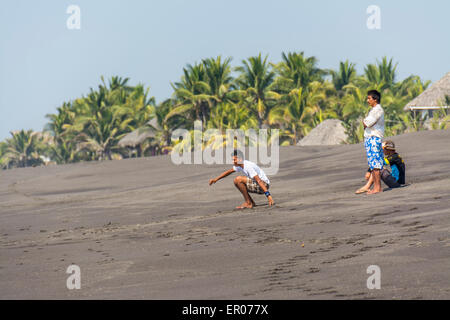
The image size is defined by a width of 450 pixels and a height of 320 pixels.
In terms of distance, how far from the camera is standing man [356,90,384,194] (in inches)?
411

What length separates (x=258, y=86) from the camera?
5053 centimetres

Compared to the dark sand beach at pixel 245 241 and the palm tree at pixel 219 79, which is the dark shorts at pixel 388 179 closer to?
the dark sand beach at pixel 245 241

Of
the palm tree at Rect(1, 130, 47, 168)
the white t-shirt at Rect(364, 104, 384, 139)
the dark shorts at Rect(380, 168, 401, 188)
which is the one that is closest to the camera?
the white t-shirt at Rect(364, 104, 384, 139)

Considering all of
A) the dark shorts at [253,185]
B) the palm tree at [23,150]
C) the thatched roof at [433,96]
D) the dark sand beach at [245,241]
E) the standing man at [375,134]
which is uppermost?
the thatched roof at [433,96]

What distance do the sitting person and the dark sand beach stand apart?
228 millimetres

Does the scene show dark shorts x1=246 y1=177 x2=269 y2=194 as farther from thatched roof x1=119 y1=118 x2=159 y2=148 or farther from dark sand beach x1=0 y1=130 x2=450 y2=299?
thatched roof x1=119 y1=118 x2=159 y2=148

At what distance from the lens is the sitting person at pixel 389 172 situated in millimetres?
11148

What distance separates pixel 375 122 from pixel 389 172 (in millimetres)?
977

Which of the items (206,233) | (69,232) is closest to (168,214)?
(69,232)

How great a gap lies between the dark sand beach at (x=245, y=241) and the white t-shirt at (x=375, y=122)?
871 millimetres

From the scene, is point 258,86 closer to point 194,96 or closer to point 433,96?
point 194,96

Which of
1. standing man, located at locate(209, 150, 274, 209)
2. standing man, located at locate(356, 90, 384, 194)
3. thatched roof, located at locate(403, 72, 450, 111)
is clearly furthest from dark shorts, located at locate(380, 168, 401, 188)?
thatched roof, located at locate(403, 72, 450, 111)

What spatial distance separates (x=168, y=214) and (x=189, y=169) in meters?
11.2

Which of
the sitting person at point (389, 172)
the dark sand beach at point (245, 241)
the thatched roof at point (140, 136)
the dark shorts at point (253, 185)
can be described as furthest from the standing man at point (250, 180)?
the thatched roof at point (140, 136)
